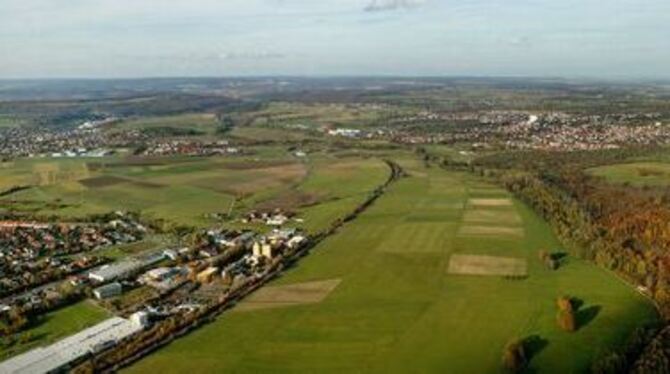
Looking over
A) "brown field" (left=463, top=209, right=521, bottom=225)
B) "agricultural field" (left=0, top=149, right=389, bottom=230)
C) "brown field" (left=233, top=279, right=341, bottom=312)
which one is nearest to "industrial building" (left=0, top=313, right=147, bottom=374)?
"brown field" (left=233, top=279, right=341, bottom=312)

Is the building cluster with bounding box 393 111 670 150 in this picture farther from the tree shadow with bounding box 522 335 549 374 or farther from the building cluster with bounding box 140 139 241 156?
the tree shadow with bounding box 522 335 549 374

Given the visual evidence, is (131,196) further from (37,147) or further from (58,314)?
(37,147)

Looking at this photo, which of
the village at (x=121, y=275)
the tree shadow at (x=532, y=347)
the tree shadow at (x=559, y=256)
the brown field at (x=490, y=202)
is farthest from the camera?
the brown field at (x=490, y=202)

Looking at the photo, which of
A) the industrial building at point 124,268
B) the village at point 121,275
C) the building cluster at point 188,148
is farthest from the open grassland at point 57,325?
the building cluster at point 188,148

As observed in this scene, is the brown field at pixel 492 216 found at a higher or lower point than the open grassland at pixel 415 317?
higher

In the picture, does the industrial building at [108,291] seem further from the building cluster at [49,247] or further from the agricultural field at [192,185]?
the agricultural field at [192,185]
